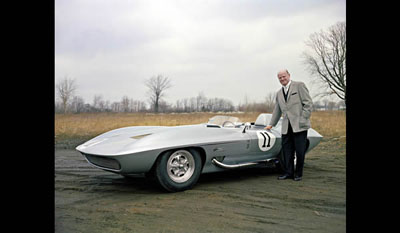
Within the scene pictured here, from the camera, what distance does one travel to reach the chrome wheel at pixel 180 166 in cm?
345

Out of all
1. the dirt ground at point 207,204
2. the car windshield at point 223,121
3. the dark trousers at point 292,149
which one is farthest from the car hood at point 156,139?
the dark trousers at point 292,149

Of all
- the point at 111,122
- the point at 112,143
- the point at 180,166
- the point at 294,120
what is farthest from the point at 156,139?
the point at 111,122

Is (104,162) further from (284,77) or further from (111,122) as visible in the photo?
(111,122)

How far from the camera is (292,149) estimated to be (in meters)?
4.27

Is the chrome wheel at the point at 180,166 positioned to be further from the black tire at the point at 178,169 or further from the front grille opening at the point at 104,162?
the front grille opening at the point at 104,162

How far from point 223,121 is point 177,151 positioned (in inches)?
46.6

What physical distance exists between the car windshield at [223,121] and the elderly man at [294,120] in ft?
2.27
